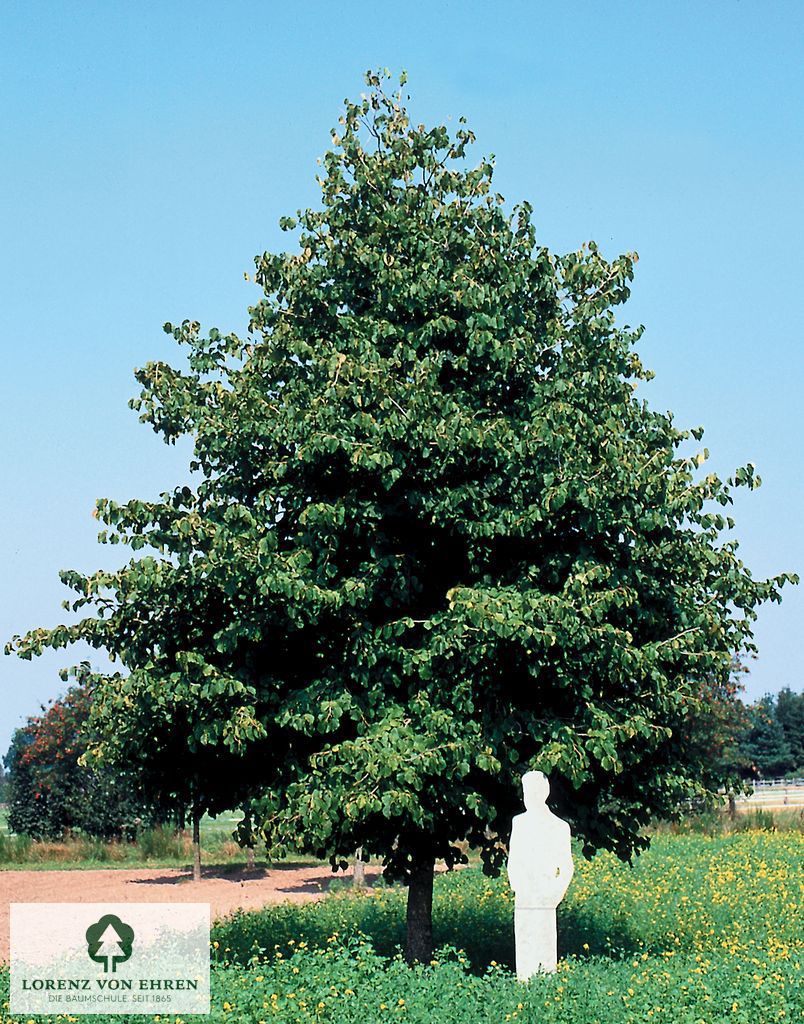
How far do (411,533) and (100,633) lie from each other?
3875 millimetres

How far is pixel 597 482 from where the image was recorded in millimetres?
13203

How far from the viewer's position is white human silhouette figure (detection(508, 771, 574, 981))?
42.4ft

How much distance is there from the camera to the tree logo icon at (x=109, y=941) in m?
14.0

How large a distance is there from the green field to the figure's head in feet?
5.77

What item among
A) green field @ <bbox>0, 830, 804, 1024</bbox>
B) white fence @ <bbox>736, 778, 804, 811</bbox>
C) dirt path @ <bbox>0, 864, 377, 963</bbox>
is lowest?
white fence @ <bbox>736, 778, 804, 811</bbox>

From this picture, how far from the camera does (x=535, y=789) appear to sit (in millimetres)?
12914

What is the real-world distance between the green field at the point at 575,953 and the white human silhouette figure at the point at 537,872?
0.36 m

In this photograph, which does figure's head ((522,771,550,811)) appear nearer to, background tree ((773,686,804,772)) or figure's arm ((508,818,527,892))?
figure's arm ((508,818,527,892))

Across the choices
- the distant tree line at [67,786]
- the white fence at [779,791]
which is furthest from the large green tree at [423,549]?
the white fence at [779,791]

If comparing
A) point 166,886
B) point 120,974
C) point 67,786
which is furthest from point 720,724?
point 120,974

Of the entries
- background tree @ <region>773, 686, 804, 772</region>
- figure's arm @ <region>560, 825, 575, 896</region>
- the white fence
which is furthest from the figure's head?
background tree @ <region>773, 686, 804, 772</region>

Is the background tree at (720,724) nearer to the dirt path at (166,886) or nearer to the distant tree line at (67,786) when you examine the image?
the distant tree line at (67,786)

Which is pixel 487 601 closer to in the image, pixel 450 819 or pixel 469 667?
pixel 469 667

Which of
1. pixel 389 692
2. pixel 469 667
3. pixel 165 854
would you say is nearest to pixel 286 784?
pixel 389 692
